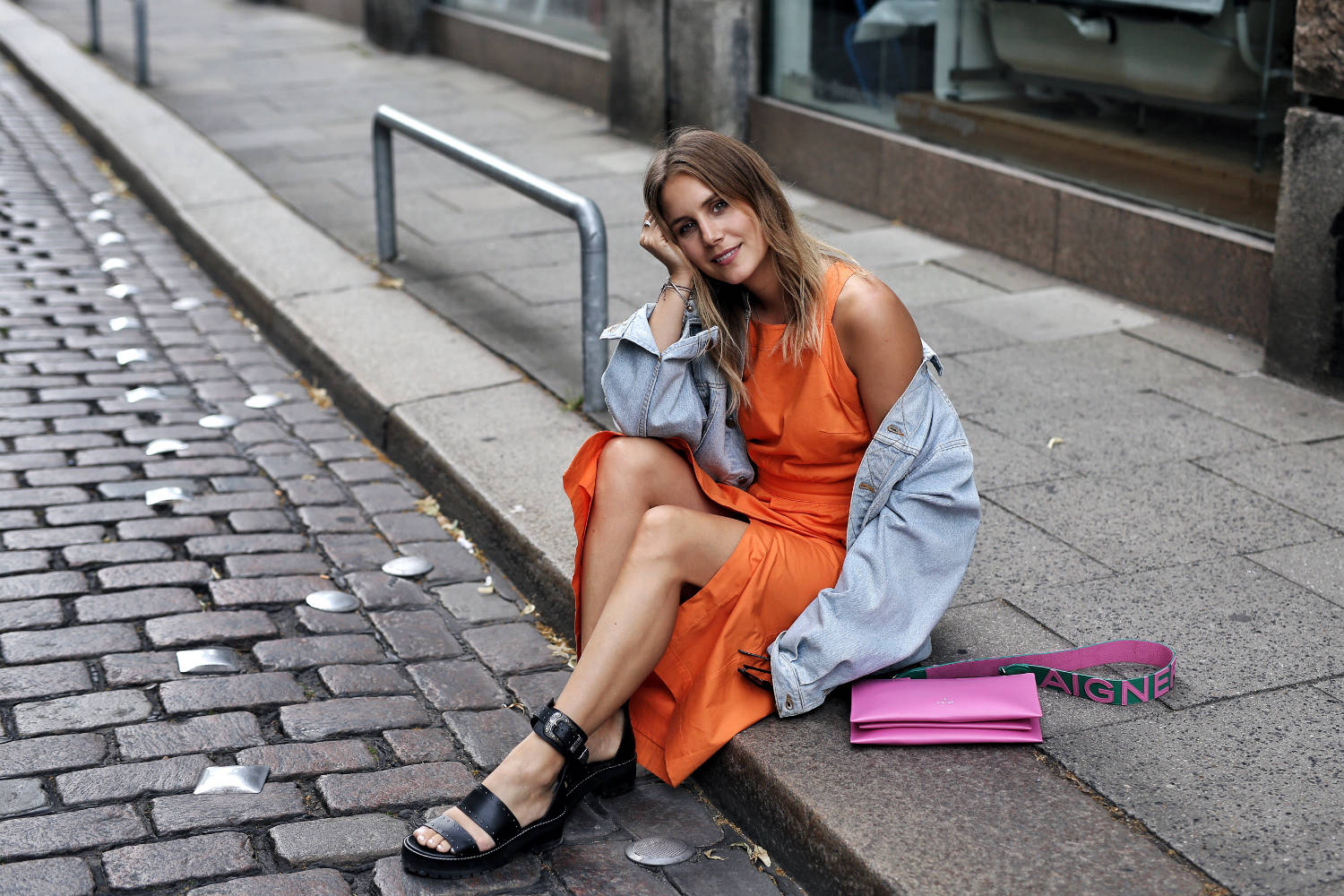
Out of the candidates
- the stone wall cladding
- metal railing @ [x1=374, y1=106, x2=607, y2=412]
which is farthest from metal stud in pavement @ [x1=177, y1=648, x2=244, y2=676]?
the stone wall cladding

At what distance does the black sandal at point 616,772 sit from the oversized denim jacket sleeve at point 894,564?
334 mm

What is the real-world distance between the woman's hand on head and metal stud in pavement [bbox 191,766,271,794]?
1348 millimetres

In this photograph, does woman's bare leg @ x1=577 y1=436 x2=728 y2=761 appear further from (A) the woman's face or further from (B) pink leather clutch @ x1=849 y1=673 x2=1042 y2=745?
(B) pink leather clutch @ x1=849 y1=673 x2=1042 y2=745

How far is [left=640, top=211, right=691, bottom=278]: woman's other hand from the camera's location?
303 cm

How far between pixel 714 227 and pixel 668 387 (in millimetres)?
354

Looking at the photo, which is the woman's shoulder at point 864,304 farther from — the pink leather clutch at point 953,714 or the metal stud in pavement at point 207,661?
the metal stud in pavement at point 207,661

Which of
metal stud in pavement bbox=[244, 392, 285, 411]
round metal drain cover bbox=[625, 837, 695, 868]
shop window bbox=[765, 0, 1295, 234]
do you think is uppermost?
shop window bbox=[765, 0, 1295, 234]

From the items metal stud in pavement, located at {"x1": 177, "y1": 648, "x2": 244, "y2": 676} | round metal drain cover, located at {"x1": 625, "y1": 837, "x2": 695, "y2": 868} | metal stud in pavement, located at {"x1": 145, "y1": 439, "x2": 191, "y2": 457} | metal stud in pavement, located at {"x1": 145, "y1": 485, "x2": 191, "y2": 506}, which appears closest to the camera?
round metal drain cover, located at {"x1": 625, "y1": 837, "x2": 695, "y2": 868}

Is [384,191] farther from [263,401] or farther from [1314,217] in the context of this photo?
[1314,217]

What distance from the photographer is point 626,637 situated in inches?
108

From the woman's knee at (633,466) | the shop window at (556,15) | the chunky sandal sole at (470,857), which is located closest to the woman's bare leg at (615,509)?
the woman's knee at (633,466)

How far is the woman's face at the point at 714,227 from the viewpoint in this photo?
2.90 meters

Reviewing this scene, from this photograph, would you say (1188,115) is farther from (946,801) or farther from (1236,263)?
(946,801)

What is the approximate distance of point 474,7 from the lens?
1231 cm
